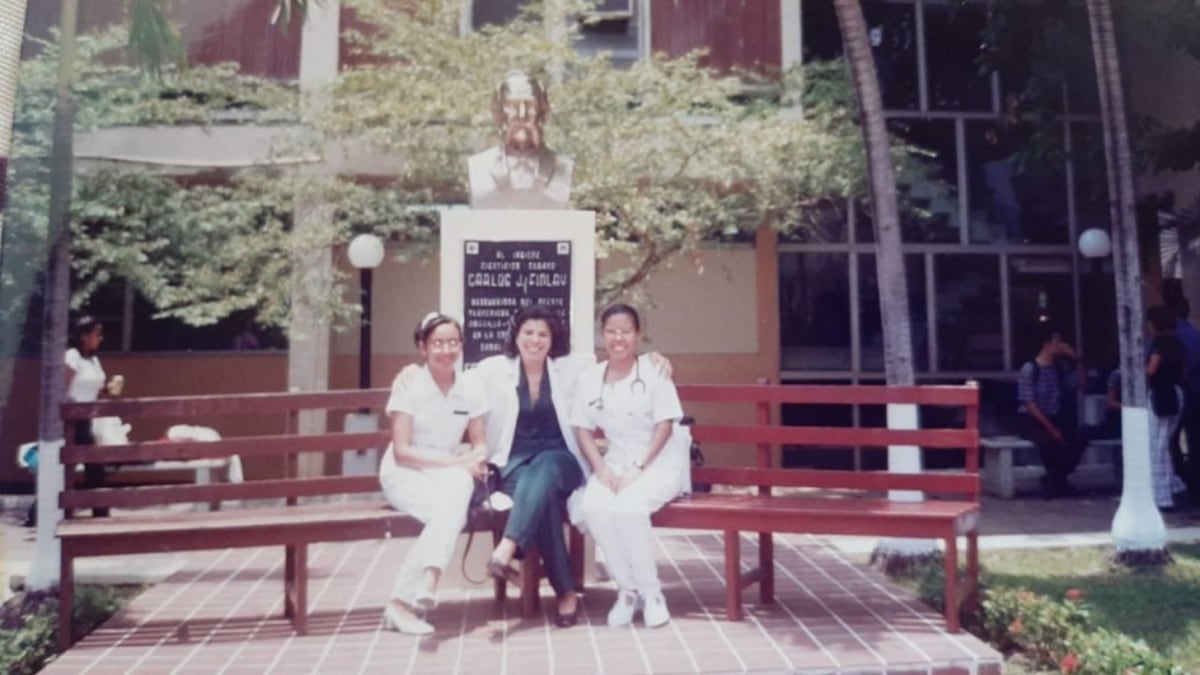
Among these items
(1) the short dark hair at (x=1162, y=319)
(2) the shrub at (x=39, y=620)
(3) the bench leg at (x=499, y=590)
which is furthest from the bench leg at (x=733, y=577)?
(1) the short dark hair at (x=1162, y=319)

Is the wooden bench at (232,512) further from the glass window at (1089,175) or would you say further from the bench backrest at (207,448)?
the glass window at (1089,175)

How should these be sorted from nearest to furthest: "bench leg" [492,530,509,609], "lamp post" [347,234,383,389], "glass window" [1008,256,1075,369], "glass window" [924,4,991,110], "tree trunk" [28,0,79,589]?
"bench leg" [492,530,509,609] < "tree trunk" [28,0,79,589] < "lamp post" [347,234,383,389] < "glass window" [924,4,991,110] < "glass window" [1008,256,1075,369]

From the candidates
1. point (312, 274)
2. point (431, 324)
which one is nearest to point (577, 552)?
point (431, 324)

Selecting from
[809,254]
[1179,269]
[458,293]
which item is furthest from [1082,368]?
[458,293]

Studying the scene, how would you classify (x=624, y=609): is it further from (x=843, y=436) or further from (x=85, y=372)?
(x=85, y=372)

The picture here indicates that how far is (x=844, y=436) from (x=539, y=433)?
164 cm

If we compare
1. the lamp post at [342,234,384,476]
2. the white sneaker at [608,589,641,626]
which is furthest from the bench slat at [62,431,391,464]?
the lamp post at [342,234,384,476]

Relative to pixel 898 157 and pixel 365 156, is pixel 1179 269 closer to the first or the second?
pixel 898 157

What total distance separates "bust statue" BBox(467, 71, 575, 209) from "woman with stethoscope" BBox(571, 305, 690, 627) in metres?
1.16

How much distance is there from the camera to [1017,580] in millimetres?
6910

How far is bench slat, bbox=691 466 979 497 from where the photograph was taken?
18.0 feet

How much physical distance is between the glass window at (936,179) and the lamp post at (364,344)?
23.0ft

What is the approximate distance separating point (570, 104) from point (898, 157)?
3547 millimetres

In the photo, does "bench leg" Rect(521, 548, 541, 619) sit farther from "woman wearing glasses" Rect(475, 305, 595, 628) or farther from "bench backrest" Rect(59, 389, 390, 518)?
"bench backrest" Rect(59, 389, 390, 518)
